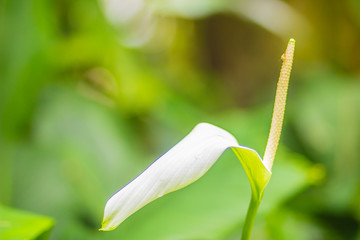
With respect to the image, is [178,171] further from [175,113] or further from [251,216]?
[175,113]

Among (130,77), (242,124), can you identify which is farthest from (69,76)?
(242,124)

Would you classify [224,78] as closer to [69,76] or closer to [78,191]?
[69,76]

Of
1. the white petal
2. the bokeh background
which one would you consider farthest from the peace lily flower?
the bokeh background

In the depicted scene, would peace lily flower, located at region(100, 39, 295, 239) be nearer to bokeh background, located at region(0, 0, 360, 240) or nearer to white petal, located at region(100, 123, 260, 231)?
white petal, located at region(100, 123, 260, 231)

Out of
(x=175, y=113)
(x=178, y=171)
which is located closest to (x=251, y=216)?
(x=178, y=171)

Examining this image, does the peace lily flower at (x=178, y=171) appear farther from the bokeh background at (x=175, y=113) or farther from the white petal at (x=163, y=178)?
the bokeh background at (x=175, y=113)
